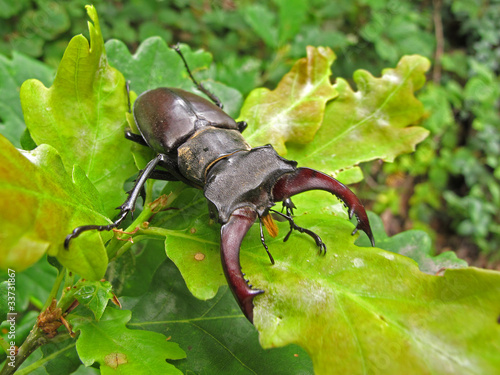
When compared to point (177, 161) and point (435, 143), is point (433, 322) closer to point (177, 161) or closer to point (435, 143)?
point (177, 161)

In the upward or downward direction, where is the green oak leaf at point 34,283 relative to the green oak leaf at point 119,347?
downward

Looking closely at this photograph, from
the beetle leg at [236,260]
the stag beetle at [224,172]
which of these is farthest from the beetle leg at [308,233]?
the beetle leg at [236,260]

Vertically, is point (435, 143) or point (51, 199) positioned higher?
point (51, 199)

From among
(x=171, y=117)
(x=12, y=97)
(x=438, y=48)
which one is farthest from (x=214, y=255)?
(x=438, y=48)

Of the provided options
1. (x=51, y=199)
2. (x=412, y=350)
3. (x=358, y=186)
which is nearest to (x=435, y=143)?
(x=358, y=186)

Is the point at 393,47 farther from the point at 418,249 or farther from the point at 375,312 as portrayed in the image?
the point at 375,312

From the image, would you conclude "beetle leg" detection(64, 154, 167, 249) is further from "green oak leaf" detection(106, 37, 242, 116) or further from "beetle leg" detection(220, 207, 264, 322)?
"green oak leaf" detection(106, 37, 242, 116)

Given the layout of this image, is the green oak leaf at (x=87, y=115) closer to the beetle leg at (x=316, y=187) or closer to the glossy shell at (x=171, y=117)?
the glossy shell at (x=171, y=117)

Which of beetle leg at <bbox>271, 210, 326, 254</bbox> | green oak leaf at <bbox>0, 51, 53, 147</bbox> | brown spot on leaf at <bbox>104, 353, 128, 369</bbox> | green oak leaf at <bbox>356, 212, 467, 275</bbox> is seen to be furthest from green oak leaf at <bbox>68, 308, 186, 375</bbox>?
green oak leaf at <bbox>0, 51, 53, 147</bbox>
